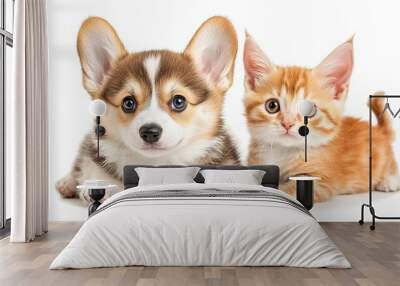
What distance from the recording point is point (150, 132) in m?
7.09

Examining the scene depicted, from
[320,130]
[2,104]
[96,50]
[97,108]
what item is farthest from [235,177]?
[2,104]

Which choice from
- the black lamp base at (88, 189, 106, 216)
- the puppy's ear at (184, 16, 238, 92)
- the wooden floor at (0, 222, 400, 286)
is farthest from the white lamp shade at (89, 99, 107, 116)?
the wooden floor at (0, 222, 400, 286)

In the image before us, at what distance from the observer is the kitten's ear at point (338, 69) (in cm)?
721

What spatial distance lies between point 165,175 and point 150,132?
2.45 ft

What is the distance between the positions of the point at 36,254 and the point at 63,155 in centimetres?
238

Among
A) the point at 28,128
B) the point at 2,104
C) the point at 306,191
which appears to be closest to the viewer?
the point at 28,128

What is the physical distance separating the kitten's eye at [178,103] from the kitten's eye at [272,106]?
1.02m

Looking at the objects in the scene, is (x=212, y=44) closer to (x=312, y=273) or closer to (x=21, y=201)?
(x=21, y=201)

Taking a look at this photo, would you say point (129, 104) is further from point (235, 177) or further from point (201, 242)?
point (201, 242)

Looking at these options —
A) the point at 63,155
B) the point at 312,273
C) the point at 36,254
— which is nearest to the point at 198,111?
the point at 63,155

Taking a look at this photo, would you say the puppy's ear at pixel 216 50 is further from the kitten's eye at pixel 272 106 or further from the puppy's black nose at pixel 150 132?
the puppy's black nose at pixel 150 132

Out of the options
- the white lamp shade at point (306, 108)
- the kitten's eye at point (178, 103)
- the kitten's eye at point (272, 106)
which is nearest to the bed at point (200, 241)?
the white lamp shade at point (306, 108)

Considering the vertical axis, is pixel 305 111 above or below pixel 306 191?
above

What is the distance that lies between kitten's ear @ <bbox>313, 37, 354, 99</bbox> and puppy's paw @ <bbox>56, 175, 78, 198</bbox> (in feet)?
10.9
